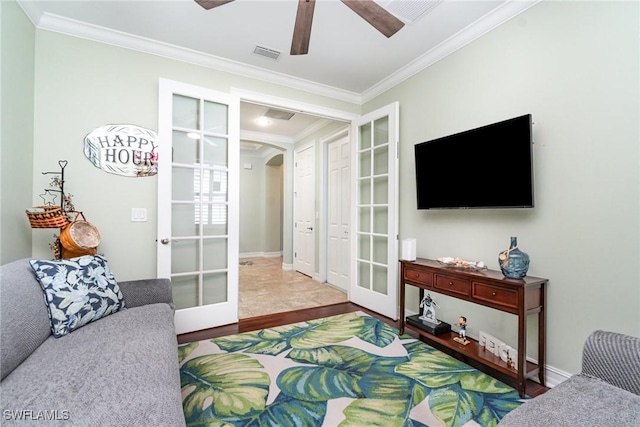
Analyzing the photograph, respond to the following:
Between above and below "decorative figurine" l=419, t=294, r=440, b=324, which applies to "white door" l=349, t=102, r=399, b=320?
above

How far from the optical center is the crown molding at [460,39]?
2193mm

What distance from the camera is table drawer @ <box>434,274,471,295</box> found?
7.13 feet

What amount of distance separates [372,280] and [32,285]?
119 inches

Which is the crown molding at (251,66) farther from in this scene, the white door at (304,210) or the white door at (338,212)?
the white door at (304,210)

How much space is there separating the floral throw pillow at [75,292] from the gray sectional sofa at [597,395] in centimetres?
215


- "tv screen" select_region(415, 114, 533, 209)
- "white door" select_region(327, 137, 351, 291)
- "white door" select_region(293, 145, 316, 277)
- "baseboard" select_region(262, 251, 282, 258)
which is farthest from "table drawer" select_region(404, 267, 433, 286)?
"baseboard" select_region(262, 251, 282, 258)

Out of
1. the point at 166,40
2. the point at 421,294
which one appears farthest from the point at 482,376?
the point at 166,40

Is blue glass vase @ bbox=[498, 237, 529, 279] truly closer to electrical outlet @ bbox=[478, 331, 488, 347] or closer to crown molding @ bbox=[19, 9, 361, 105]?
electrical outlet @ bbox=[478, 331, 488, 347]

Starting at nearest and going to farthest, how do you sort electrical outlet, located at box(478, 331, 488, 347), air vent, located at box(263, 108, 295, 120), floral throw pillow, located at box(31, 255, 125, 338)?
1. floral throw pillow, located at box(31, 255, 125, 338)
2. electrical outlet, located at box(478, 331, 488, 347)
3. air vent, located at box(263, 108, 295, 120)

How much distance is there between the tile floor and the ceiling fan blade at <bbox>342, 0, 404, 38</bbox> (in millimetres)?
3045

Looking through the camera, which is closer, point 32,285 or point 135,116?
point 32,285

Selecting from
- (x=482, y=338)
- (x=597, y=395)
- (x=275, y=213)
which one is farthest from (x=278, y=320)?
(x=275, y=213)

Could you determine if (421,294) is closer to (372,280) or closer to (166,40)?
(372,280)

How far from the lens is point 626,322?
65.7 inches
